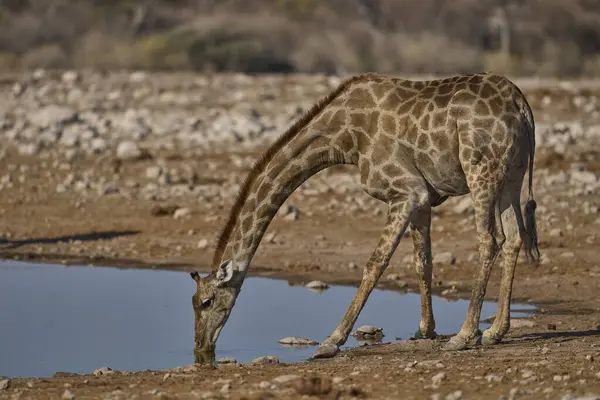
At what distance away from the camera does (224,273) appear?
10328 millimetres

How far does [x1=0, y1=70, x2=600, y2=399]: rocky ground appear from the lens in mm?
8461

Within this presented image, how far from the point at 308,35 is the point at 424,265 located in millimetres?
28777

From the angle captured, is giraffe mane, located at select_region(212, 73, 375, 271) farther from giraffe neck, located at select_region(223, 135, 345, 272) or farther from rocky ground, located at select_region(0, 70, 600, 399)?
rocky ground, located at select_region(0, 70, 600, 399)

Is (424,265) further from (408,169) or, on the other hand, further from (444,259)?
(444,259)

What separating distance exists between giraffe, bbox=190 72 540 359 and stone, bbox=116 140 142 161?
10.4 metres

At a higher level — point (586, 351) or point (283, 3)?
point (283, 3)

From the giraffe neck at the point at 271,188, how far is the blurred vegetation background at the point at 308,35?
21.1 m

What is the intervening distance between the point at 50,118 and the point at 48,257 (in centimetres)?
868

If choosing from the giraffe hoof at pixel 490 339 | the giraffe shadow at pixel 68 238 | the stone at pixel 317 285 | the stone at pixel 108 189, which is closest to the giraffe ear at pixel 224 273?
the giraffe hoof at pixel 490 339

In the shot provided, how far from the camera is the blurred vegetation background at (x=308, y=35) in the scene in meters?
33.9

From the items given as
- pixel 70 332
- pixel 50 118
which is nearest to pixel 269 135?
pixel 50 118

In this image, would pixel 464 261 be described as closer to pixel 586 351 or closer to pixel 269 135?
pixel 586 351

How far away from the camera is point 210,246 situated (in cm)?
1523

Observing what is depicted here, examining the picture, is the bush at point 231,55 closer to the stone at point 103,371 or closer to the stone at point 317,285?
the stone at point 317,285
